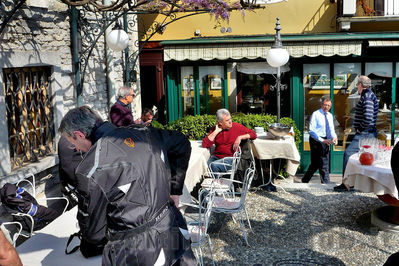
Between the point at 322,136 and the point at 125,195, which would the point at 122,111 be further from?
the point at 125,195

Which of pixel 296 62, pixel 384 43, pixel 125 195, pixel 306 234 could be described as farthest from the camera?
pixel 296 62

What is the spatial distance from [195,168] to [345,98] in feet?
21.1

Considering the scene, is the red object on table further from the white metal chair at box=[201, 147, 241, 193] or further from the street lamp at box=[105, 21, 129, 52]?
the street lamp at box=[105, 21, 129, 52]

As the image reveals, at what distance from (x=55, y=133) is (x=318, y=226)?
3.92 meters

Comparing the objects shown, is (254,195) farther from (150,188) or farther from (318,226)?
(150,188)

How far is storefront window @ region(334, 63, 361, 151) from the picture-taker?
11891 millimetres

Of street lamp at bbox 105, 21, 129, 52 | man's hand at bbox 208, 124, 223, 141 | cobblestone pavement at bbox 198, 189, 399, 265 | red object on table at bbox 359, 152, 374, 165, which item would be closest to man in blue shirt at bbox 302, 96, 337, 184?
cobblestone pavement at bbox 198, 189, 399, 265

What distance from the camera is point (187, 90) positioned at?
1270 cm

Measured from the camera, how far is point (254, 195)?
834 centimetres

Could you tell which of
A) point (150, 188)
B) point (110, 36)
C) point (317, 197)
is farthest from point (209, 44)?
point (150, 188)

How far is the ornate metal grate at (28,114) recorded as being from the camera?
6.01 m

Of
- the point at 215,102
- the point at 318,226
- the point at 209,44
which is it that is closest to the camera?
the point at 318,226

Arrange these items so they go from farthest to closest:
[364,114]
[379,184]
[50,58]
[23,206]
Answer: [364,114] < [50,58] < [379,184] < [23,206]

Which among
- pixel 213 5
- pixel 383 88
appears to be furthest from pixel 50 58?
pixel 383 88
